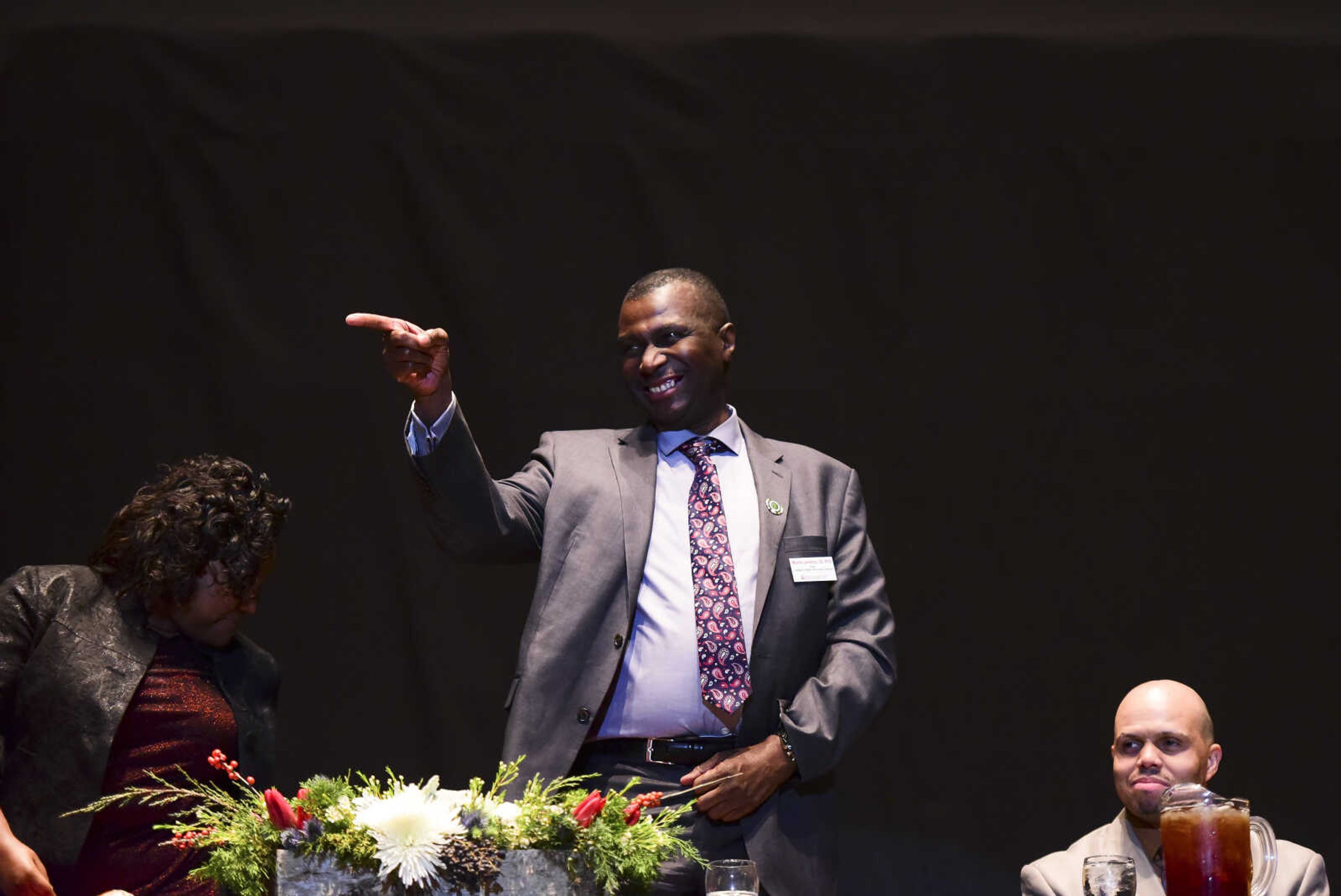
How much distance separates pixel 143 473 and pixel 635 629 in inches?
72.5

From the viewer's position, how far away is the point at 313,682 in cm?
416

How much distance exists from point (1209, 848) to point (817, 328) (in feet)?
8.46

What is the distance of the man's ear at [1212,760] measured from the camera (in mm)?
3023

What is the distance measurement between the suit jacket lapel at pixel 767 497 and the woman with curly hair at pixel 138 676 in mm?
996

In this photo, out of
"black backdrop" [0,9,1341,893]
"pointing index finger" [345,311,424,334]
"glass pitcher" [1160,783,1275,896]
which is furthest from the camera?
"black backdrop" [0,9,1341,893]

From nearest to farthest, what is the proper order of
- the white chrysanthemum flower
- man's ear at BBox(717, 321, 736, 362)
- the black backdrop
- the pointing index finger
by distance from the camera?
the white chrysanthemum flower → the pointing index finger → man's ear at BBox(717, 321, 736, 362) → the black backdrop

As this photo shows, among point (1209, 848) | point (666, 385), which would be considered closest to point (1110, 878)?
point (1209, 848)

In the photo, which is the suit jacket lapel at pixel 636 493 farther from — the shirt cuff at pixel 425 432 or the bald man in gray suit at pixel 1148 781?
the bald man in gray suit at pixel 1148 781

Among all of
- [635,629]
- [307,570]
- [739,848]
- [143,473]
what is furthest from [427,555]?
[739,848]

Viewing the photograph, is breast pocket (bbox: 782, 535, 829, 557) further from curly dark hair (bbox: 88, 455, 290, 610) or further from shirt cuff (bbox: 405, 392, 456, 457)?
curly dark hair (bbox: 88, 455, 290, 610)

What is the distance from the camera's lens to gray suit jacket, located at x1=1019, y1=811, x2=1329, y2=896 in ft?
8.86

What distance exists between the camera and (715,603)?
3.04m

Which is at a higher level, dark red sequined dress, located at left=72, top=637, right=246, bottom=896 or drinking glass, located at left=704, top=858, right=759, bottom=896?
drinking glass, located at left=704, top=858, right=759, bottom=896

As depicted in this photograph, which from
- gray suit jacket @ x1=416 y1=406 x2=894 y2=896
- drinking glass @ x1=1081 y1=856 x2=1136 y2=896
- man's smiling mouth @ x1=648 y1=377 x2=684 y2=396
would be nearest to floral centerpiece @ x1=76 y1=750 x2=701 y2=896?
drinking glass @ x1=1081 y1=856 x2=1136 y2=896
